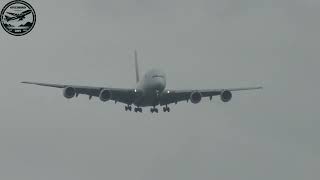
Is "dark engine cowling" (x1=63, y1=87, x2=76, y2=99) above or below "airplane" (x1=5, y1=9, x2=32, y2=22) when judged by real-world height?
below


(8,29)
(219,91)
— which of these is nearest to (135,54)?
(219,91)

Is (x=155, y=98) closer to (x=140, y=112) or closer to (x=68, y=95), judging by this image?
(x=140, y=112)

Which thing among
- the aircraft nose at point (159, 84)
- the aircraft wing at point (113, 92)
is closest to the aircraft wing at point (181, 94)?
the aircraft nose at point (159, 84)

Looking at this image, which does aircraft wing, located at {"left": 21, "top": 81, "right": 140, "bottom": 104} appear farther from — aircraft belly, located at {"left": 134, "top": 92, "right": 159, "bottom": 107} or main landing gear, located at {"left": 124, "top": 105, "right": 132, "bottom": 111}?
aircraft belly, located at {"left": 134, "top": 92, "right": 159, "bottom": 107}

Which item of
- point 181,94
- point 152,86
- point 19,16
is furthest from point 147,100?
point 19,16

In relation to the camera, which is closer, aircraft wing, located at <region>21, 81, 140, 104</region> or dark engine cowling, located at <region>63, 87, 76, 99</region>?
dark engine cowling, located at <region>63, 87, 76, 99</region>

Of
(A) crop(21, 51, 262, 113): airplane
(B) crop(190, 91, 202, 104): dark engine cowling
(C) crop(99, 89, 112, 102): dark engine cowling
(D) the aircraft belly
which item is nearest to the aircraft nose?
(A) crop(21, 51, 262, 113): airplane

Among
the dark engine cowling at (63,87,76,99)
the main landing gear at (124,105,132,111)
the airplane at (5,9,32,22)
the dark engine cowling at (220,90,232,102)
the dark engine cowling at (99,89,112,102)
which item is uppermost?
the airplane at (5,9,32,22)

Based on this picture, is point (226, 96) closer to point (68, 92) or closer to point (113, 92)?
point (113, 92)

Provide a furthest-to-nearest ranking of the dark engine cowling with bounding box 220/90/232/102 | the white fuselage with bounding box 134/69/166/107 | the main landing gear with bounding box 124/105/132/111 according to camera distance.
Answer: the main landing gear with bounding box 124/105/132/111 → the dark engine cowling with bounding box 220/90/232/102 → the white fuselage with bounding box 134/69/166/107
